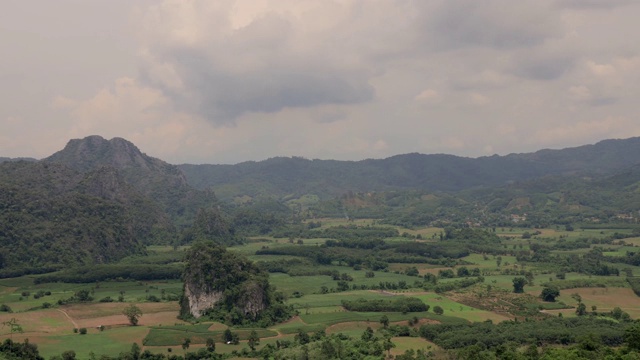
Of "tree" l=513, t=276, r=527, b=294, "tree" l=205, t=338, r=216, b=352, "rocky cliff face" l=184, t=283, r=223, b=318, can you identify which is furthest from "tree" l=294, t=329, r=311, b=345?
"tree" l=513, t=276, r=527, b=294

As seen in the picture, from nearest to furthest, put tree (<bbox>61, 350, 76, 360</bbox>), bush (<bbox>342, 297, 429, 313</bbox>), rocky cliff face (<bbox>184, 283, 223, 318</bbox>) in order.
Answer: tree (<bbox>61, 350, 76, 360</bbox>), bush (<bbox>342, 297, 429, 313</bbox>), rocky cliff face (<bbox>184, 283, 223, 318</bbox>)

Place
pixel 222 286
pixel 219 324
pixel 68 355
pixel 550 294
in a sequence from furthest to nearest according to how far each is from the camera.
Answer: pixel 550 294 < pixel 222 286 < pixel 219 324 < pixel 68 355

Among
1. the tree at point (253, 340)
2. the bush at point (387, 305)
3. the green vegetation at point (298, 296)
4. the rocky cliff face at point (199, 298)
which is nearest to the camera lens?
the green vegetation at point (298, 296)

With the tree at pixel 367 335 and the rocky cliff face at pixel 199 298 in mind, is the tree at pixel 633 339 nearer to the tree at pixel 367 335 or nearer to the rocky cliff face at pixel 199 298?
the tree at pixel 367 335

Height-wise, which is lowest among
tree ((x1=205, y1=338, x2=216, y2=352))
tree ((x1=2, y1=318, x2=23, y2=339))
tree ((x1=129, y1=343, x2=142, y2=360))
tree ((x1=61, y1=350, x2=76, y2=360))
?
tree ((x1=205, y1=338, x2=216, y2=352))

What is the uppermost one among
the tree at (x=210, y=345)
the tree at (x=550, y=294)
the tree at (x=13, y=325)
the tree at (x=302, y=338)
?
the tree at (x=13, y=325)

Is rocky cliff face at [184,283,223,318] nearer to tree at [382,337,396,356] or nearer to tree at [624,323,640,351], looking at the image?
tree at [382,337,396,356]

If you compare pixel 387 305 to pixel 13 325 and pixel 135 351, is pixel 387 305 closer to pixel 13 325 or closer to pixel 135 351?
pixel 135 351

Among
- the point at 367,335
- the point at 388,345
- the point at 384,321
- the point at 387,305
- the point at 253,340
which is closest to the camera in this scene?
the point at 388,345

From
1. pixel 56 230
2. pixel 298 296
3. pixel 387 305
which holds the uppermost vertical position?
pixel 56 230

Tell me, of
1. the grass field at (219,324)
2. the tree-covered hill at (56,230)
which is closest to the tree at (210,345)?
the grass field at (219,324)

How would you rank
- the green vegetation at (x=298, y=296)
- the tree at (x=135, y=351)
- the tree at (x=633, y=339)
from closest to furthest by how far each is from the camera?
1. the tree at (x=633, y=339)
2. the tree at (x=135, y=351)
3. the green vegetation at (x=298, y=296)

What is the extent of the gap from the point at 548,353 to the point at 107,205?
490 ft

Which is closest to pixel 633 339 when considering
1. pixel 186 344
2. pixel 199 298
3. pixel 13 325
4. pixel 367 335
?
pixel 367 335
